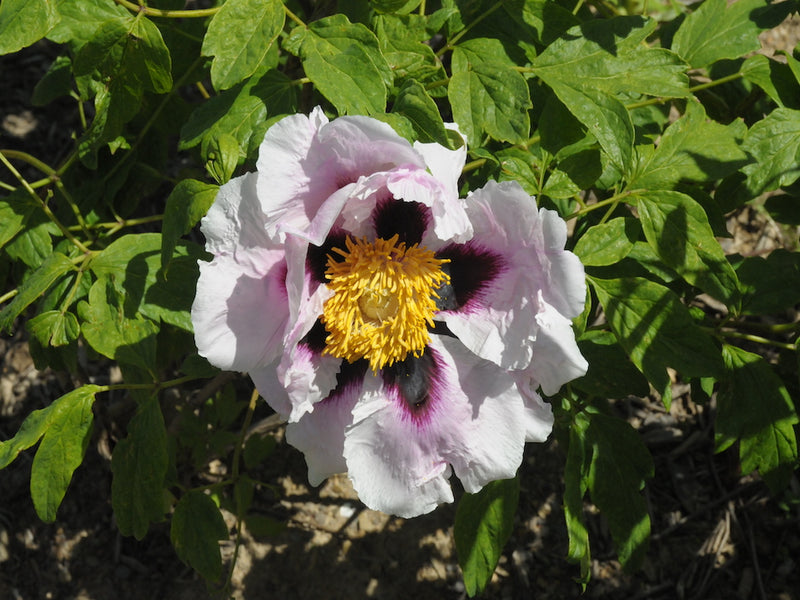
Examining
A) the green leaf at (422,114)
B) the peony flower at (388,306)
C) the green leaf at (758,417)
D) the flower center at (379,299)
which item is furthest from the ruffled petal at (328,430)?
the green leaf at (758,417)

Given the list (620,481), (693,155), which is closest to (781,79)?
(693,155)

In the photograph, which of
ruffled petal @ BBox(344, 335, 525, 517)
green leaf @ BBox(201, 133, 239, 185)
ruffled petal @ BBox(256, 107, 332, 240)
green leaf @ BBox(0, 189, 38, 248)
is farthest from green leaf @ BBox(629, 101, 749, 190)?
green leaf @ BBox(0, 189, 38, 248)

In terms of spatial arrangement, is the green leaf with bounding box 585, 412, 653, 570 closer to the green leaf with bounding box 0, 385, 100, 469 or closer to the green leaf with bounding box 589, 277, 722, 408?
the green leaf with bounding box 589, 277, 722, 408

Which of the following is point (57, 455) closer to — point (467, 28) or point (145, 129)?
point (145, 129)

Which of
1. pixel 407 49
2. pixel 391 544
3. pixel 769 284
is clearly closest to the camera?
pixel 407 49

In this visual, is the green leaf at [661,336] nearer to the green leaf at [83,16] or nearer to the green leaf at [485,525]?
the green leaf at [485,525]

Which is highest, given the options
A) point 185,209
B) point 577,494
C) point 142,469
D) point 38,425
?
point 185,209

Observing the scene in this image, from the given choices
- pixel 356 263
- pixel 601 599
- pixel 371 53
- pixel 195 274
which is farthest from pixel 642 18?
pixel 601 599
